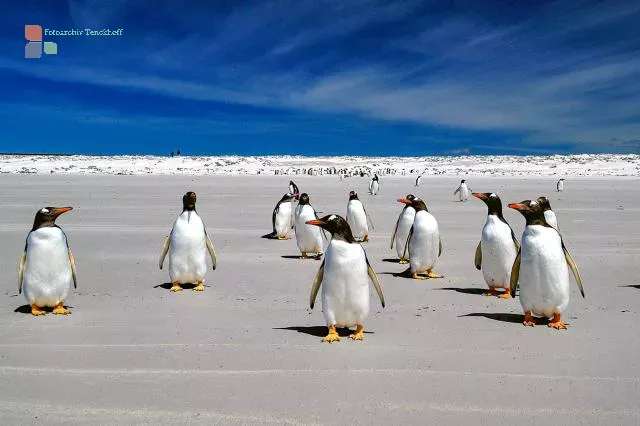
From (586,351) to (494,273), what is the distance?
7.11ft

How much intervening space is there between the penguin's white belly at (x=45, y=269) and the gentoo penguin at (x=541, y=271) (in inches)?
163

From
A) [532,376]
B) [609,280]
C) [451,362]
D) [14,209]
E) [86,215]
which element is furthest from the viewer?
[14,209]

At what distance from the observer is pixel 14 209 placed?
1708 cm

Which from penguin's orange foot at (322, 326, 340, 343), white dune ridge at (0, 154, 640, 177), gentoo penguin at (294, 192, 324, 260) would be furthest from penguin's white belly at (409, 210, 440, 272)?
white dune ridge at (0, 154, 640, 177)

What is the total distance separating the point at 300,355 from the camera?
4.07 m

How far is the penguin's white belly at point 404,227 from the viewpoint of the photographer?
335 inches

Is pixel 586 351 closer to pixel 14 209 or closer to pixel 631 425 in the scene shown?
pixel 631 425

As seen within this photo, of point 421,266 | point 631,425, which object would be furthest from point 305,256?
point 631,425

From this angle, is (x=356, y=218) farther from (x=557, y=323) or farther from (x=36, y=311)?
(x=36, y=311)

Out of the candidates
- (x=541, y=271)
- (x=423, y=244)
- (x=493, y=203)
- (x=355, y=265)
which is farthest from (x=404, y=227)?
(x=355, y=265)

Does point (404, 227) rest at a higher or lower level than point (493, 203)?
lower

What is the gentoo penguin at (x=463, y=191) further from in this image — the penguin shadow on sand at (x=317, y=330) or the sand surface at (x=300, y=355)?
the penguin shadow on sand at (x=317, y=330)

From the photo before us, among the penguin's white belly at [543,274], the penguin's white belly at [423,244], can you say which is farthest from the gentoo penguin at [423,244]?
the penguin's white belly at [543,274]

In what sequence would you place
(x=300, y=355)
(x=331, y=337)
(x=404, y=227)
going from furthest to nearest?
(x=404, y=227), (x=331, y=337), (x=300, y=355)
